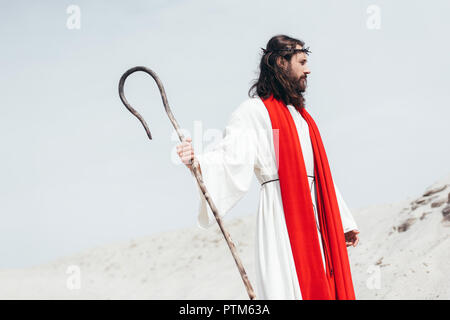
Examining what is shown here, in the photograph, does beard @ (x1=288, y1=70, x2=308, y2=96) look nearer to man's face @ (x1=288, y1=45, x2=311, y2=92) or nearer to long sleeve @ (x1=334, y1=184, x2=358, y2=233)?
man's face @ (x1=288, y1=45, x2=311, y2=92)

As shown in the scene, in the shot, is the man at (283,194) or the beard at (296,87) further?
the beard at (296,87)

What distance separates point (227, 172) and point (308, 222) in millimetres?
622

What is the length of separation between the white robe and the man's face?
329mm

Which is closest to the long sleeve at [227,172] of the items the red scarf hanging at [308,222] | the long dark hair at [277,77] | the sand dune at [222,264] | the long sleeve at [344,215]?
the red scarf hanging at [308,222]

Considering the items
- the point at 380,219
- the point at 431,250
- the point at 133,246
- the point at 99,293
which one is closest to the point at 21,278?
the point at 99,293

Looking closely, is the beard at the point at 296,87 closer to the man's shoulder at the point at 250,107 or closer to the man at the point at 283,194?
the man at the point at 283,194

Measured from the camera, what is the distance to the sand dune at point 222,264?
1031cm

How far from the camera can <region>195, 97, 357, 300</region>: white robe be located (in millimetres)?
3691

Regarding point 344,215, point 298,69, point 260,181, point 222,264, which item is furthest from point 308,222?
point 222,264

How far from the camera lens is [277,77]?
4.14 m

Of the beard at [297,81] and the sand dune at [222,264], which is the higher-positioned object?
the beard at [297,81]

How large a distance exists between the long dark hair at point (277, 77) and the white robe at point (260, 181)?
180 millimetres

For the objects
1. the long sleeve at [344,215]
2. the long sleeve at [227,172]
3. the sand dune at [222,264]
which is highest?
the long sleeve at [227,172]

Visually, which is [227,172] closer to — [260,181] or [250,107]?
[260,181]
